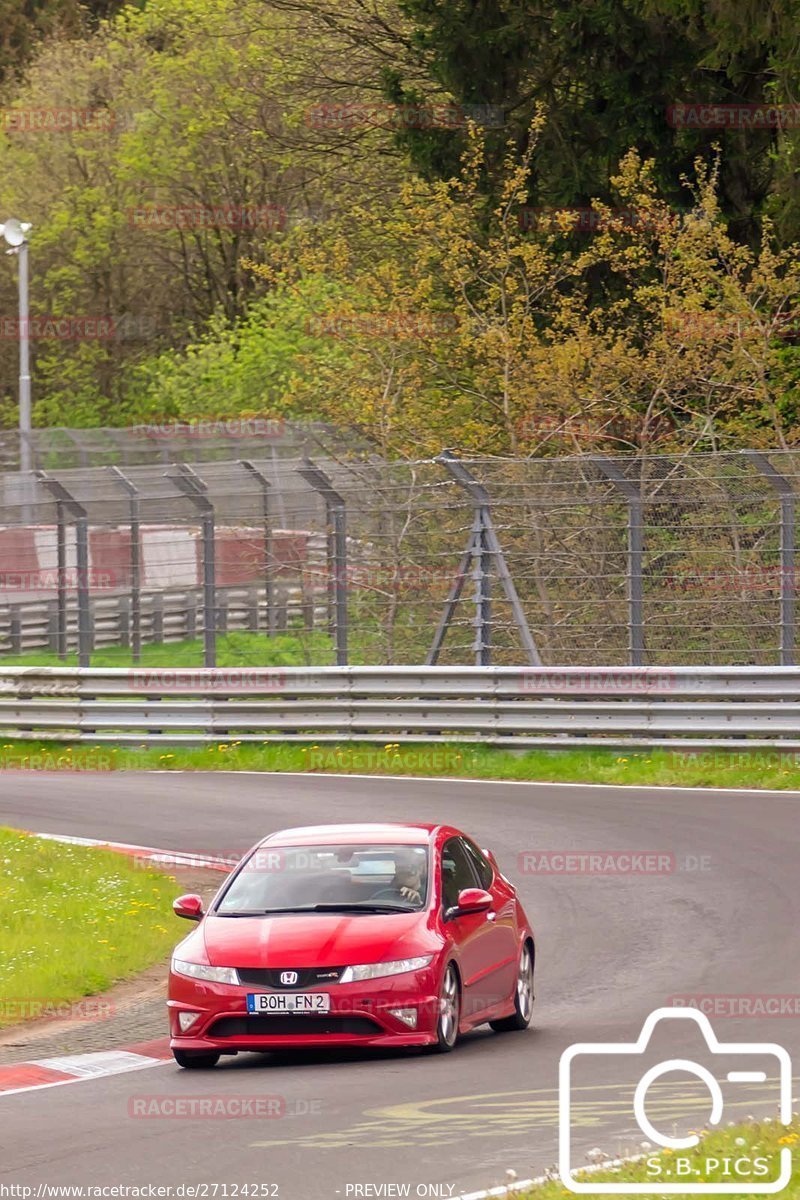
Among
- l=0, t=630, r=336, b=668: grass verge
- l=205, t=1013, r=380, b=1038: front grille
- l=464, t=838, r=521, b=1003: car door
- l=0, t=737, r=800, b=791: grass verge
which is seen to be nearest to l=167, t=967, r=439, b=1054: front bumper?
l=205, t=1013, r=380, b=1038: front grille

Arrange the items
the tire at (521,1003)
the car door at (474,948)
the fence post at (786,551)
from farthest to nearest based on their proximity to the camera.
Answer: the fence post at (786,551), the tire at (521,1003), the car door at (474,948)

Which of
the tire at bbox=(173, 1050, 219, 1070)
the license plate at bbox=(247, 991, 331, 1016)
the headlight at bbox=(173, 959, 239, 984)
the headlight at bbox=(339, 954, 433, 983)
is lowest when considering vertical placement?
the tire at bbox=(173, 1050, 219, 1070)

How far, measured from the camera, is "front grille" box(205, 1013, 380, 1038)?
10.4m

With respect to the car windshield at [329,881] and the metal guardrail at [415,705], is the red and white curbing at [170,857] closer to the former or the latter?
the car windshield at [329,881]

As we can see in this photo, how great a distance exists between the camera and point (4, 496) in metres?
42.5

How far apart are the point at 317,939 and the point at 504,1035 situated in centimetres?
136

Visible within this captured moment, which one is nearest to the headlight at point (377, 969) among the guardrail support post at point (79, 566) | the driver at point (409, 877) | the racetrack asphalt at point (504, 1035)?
the racetrack asphalt at point (504, 1035)

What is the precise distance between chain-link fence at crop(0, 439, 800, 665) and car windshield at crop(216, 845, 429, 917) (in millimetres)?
12225

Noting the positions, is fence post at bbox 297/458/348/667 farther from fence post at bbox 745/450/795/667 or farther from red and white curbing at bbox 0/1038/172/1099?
red and white curbing at bbox 0/1038/172/1099

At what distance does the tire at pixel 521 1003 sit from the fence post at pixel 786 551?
39.0 feet

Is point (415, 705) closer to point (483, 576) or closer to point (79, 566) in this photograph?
point (483, 576)

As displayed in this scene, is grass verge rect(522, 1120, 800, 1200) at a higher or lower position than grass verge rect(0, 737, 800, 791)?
higher

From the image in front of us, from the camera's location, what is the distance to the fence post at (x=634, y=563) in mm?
24062

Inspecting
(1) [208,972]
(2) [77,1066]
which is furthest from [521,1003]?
(2) [77,1066]
